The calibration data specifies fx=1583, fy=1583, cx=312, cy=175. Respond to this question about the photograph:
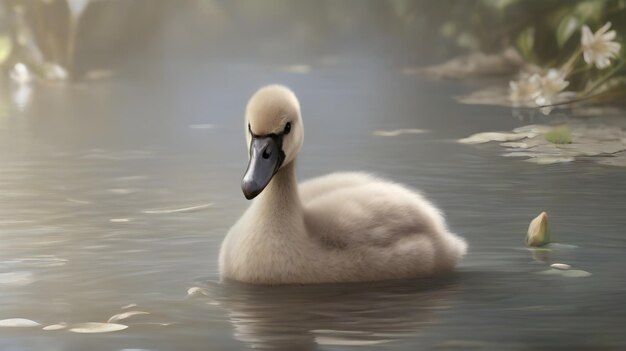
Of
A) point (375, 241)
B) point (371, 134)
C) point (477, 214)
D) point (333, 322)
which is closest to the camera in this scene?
point (333, 322)

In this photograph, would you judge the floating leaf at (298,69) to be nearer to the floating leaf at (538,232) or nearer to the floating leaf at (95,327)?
the floating leaf at (538,232)

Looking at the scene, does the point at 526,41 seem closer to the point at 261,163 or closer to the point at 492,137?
the point at 492,137

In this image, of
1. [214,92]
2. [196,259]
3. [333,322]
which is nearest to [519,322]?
[333,322]

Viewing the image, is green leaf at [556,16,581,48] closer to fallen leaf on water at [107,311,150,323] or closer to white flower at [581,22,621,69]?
white flower at [581,22,621,69]

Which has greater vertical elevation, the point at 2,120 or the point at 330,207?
the point at 2,120

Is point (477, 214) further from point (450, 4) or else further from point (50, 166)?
point (450, 4)

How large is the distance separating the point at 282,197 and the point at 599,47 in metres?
2.12

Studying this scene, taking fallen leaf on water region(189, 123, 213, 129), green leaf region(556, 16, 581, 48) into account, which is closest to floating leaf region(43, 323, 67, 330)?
fallen leaf on water region(189, 123, 213, 129)

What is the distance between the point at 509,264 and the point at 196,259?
0.70 meters

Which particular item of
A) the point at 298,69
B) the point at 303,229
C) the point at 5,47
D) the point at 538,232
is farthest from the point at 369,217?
the point at 5,47

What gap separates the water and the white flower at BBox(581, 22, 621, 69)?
326mm

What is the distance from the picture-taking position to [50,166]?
15.8 feet

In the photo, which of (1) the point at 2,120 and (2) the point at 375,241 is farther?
(1) the point at 2,120

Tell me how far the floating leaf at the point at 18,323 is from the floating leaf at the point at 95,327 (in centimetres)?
9
